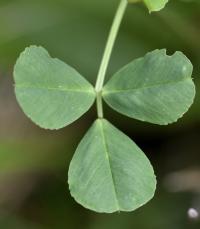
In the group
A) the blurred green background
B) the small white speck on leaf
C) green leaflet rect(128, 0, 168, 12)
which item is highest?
green leaflet rect(128, 0, 168, 12)

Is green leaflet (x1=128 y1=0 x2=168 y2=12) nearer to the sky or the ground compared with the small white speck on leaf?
nearer to the sky

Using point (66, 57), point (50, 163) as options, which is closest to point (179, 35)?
point (66, 57)

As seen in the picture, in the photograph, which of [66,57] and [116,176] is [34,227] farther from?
[116,176]

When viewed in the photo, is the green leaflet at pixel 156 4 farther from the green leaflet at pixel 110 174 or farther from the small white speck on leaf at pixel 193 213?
the small white speck on leaf at pixel 193 213

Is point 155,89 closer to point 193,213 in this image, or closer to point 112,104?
point 112,104

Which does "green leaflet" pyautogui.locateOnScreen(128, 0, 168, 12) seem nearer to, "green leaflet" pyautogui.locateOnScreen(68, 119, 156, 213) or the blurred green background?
"green leaflet" pyautogui.locateOnScreen(68, 119, 156, 213)

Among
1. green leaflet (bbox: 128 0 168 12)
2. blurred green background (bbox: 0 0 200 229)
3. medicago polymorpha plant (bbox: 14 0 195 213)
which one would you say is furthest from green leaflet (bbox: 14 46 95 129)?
blurred green background (bbox: 0 0 200 229)

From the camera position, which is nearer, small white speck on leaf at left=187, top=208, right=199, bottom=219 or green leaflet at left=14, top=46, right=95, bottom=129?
green leaflet at left=14, top=46, right=95, bottom=129
